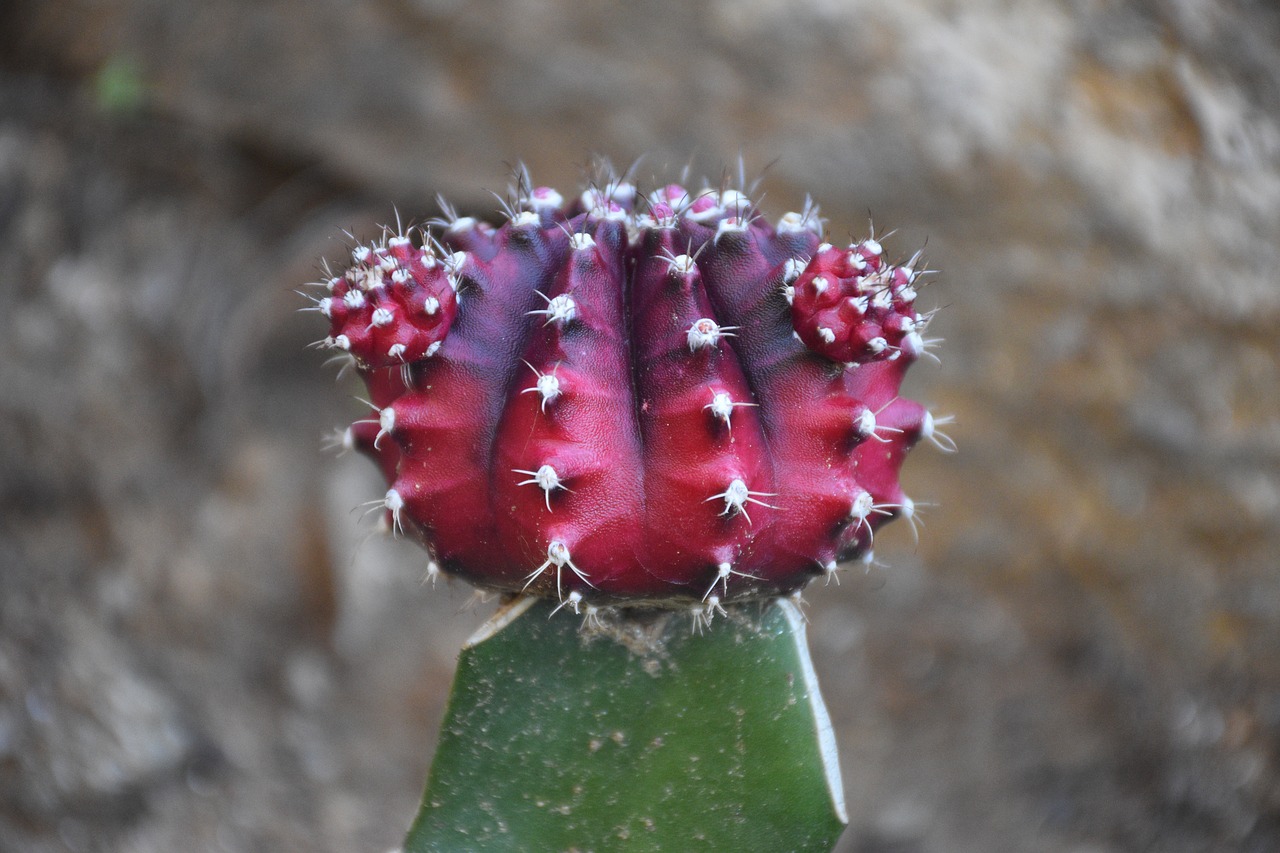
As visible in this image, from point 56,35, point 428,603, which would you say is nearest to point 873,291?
point 428,603

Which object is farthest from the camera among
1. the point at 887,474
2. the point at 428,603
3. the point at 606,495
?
the point at 428,603

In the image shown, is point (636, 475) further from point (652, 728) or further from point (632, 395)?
point (652, 728)

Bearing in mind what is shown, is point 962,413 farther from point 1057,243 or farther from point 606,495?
point 606,495

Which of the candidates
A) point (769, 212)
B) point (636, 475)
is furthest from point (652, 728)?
point (769, 212)

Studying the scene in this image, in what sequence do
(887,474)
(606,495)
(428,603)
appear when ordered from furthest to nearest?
1. (428,603)
2. (887,474)
3. (606,495)

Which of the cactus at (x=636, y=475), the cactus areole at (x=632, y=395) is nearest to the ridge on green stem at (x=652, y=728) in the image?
the cactus at (x=636, y=475)
